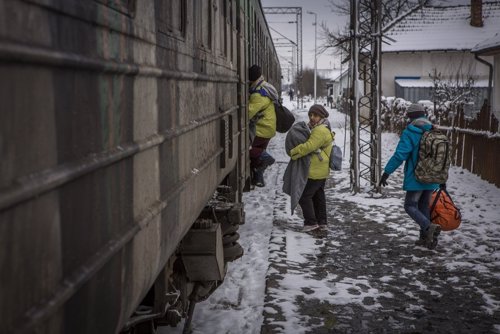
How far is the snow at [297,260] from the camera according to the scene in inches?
187

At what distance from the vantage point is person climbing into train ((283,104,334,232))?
732cm

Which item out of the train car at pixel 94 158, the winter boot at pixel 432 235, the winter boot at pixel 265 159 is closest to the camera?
the train car at pixel 94 158

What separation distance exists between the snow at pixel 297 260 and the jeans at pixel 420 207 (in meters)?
0.41

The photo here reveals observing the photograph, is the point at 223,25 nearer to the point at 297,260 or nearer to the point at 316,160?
the point at 297,260

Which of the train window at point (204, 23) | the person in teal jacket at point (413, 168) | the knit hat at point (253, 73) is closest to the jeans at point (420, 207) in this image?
the person in teal jacket at point (413, 168)

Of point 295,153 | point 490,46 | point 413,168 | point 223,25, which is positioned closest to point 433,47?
point 490,46

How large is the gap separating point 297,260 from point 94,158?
491cm

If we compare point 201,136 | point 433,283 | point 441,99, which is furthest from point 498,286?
point 441,99

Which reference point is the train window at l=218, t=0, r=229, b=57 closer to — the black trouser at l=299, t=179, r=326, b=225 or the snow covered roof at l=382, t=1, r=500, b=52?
the black trouser at l=299, t=179, r=326, b=225

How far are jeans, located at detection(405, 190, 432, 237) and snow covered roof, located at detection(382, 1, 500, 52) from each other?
27.7 metres

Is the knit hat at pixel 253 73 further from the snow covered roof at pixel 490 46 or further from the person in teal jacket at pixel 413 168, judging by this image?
the snow covered roof at pixel 490 46

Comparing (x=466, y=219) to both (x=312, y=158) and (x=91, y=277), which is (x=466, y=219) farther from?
(x=91, y=277)

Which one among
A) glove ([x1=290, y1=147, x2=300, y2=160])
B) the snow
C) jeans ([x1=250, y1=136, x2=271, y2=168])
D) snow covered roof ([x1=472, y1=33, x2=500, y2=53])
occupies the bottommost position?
the snow

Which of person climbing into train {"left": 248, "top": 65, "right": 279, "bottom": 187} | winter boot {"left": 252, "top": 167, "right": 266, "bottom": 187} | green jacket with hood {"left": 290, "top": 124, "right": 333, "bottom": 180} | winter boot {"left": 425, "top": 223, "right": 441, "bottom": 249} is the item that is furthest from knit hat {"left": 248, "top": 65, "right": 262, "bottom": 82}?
winter boot {"left": 425, "top": 223, "right": 441, "bottom": 249}
